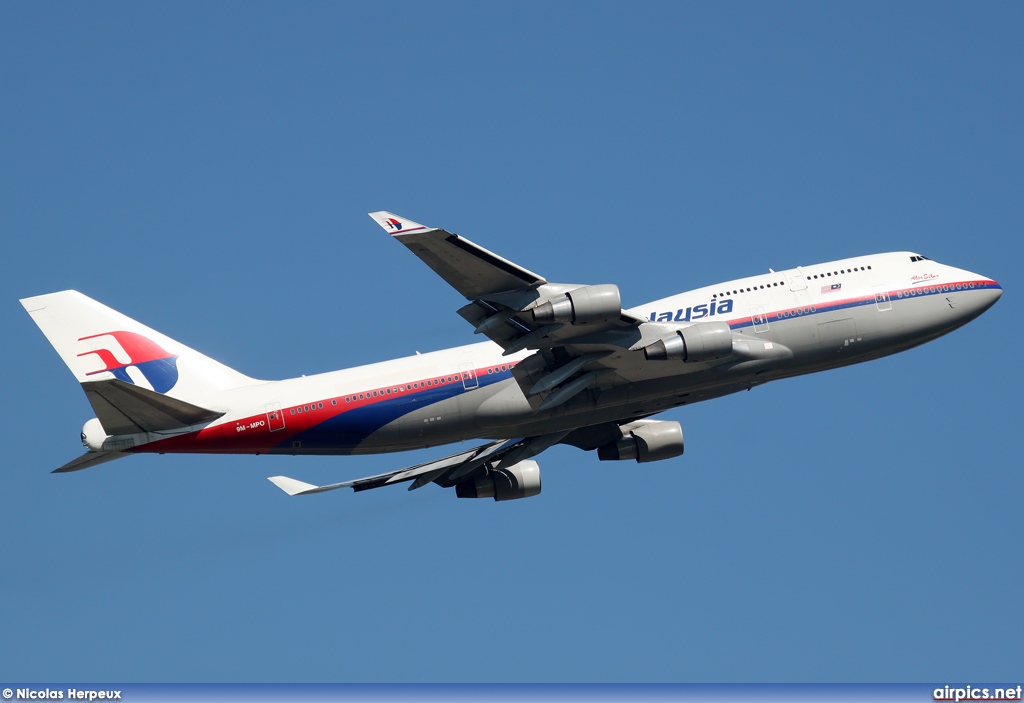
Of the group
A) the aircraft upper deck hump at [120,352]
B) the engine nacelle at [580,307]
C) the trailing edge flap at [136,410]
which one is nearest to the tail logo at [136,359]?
the aircraft upper deck hump at [120,352]

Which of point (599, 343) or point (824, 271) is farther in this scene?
point (824, 271)

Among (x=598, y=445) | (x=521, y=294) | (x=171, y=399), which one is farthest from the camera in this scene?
(x=598, y=445)

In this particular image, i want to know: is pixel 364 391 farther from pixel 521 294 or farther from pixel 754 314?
pixel 754 314

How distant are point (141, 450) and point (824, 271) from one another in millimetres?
26283

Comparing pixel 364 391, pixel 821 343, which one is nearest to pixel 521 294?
pixel 364 391

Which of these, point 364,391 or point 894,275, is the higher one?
point 894,275

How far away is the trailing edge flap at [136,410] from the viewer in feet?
150

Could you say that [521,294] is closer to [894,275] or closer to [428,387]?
[428,387]

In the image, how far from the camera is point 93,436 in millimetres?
47062

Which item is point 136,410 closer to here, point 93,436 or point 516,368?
point 93,436

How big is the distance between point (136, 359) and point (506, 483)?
16.2 meters

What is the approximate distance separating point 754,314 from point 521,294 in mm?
10062

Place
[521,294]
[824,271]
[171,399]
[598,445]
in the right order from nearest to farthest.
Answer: [521,294]
[171,399]
[824,271]
[598,445]

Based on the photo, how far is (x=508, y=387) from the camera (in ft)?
161
